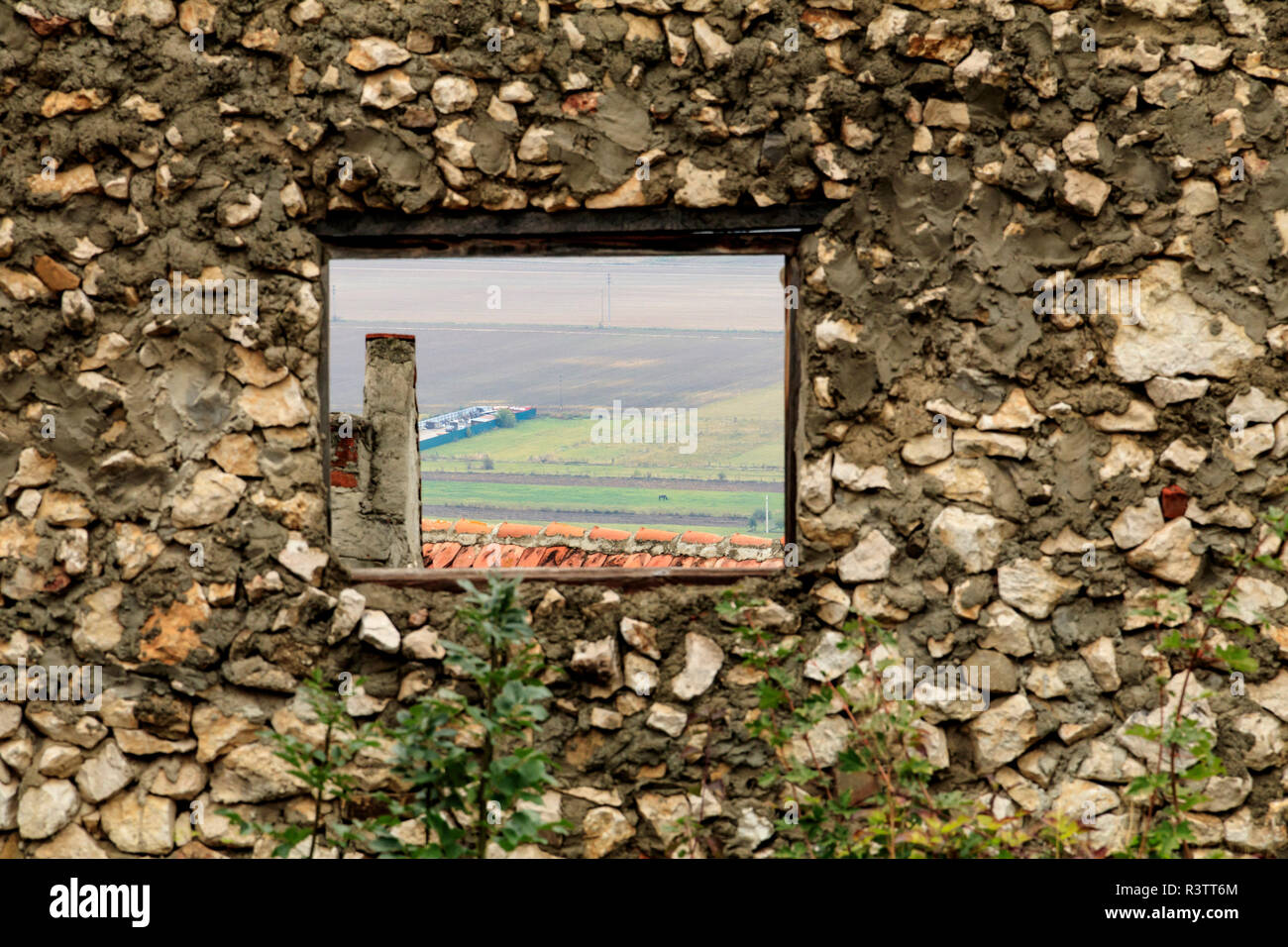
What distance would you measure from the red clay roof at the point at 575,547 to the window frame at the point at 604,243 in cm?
306

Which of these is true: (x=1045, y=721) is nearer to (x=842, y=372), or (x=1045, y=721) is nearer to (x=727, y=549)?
(x=842, y=372)

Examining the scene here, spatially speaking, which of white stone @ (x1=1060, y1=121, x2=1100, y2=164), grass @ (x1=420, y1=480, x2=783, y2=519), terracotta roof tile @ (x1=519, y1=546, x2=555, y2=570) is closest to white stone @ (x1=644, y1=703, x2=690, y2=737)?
white stone @ (x1=1060, y1=121, x2=1100, y2=164)

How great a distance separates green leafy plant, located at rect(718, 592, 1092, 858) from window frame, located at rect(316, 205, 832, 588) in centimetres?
35

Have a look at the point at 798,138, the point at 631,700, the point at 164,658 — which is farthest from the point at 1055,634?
the point at 164,658

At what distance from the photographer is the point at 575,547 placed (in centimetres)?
771

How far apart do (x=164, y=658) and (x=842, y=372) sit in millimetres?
2172

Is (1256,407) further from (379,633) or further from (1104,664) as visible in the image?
(379,633)

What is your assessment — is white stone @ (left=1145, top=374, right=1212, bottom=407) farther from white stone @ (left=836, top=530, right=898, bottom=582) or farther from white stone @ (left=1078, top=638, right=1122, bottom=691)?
white stone @ (left=836, top=530, right=898, bottom=582)

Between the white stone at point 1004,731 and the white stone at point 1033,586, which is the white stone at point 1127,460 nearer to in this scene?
the white stone at point 1033,586

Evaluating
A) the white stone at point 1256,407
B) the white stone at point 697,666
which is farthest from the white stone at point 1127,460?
the white stone at point 697,666

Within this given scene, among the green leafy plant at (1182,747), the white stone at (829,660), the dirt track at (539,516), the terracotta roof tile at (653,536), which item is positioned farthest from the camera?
the dirt track at (539,516)

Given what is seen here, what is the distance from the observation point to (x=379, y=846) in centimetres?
207

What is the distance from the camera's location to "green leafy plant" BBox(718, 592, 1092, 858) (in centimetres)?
248

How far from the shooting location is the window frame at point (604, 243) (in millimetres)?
3340
